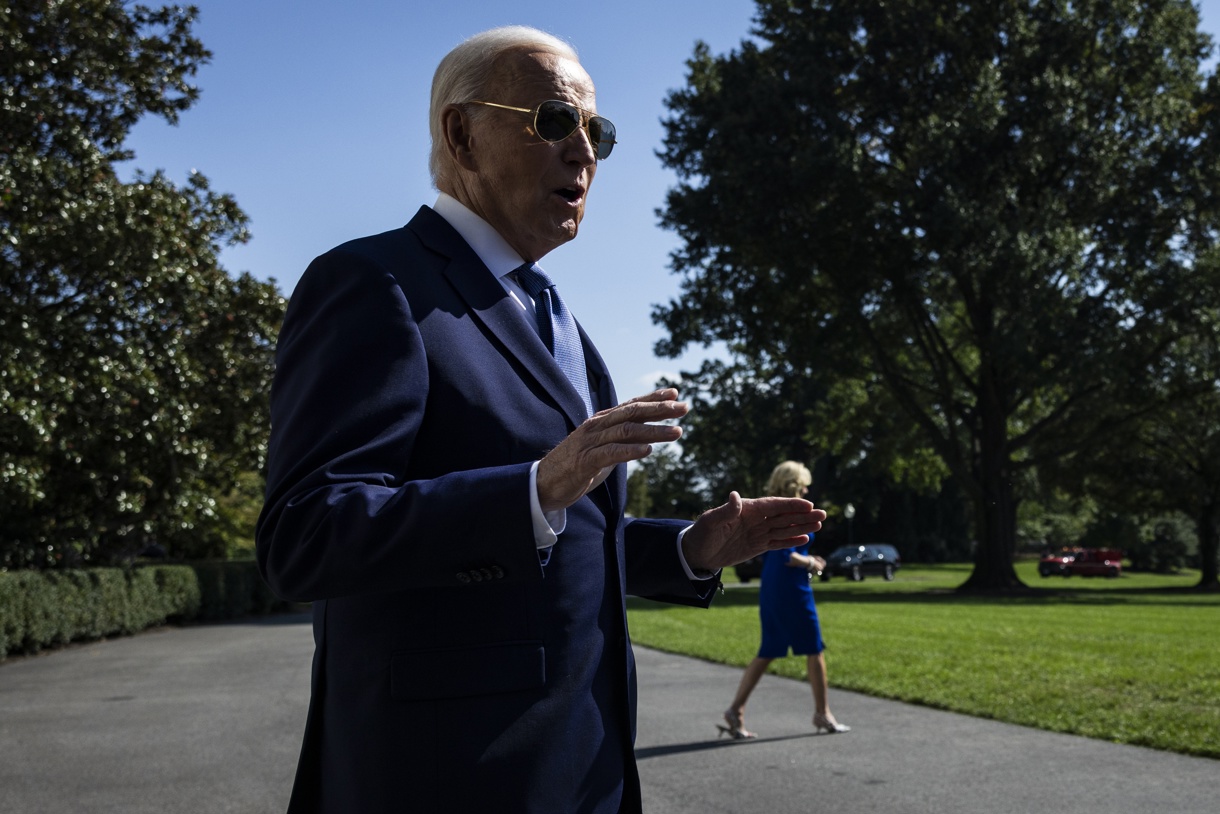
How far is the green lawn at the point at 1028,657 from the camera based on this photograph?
30.8ft

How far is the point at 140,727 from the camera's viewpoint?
10.1 metres

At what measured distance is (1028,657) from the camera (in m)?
14.2

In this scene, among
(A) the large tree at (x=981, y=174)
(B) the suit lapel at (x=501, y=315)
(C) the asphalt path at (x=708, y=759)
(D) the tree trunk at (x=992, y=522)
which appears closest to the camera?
(B) the suit lapel at (x=501, y=315)

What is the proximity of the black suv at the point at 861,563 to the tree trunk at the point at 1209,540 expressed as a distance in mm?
13162

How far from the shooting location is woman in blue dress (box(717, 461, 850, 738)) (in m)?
9.03

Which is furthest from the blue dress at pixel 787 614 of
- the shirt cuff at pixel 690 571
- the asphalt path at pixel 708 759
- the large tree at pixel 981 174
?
the large tree at pixel 981 174

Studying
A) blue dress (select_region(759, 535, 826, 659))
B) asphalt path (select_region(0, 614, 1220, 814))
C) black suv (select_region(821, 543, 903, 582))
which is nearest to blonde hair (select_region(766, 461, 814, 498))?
blue dress (select_region(759, 535, 826, 659))

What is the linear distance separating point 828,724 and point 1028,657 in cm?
626

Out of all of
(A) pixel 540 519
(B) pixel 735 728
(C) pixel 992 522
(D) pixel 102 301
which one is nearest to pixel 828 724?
(B) pixel 735 728

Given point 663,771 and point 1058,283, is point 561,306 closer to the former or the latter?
point 663,771

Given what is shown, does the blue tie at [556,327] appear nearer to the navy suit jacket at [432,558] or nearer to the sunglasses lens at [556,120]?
the navy suit jacket at [432,558]

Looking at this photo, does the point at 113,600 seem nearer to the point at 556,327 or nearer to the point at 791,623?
the point at 791,623

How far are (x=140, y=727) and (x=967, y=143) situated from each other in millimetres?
24295

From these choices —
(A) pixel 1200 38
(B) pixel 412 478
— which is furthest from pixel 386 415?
(A) pixel 1200 38
